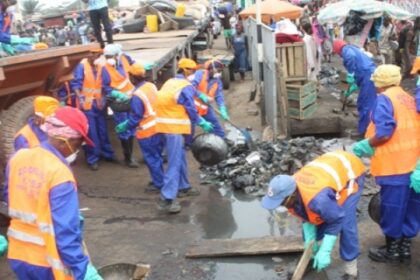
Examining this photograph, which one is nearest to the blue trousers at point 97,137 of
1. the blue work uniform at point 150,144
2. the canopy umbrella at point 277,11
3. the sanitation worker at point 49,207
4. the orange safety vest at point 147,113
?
the blue work uniform at point 150,144

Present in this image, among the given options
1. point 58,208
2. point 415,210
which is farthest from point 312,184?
point 58,208

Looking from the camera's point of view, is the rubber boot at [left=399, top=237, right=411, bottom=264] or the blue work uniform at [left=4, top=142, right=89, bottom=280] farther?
the rubber boot at [left=399, top=237, right=411, bottom=264]

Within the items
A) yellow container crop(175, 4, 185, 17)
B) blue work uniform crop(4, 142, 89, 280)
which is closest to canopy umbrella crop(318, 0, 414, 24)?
yellow container crop(175, 4, 185, 17)

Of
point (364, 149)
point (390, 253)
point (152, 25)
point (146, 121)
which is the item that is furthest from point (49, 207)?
point (152, 25)

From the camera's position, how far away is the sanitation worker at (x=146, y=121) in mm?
6434

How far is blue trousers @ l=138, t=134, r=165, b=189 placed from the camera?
257 inches

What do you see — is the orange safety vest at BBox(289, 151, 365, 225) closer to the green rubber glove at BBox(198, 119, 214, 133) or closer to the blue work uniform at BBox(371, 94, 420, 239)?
the blue work uniform at BBox(371, 94, 420, 239)

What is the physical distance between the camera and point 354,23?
1222 centimetres

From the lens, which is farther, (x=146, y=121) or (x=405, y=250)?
(x=146, y=121)

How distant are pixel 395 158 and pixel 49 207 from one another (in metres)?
2.85

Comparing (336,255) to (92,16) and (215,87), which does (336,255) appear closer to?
(215,87)

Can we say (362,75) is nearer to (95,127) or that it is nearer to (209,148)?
(209,148)

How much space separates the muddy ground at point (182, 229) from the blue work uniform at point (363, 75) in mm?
2180

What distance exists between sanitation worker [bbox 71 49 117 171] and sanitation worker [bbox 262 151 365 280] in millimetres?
4544
